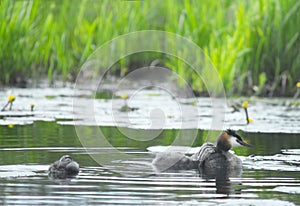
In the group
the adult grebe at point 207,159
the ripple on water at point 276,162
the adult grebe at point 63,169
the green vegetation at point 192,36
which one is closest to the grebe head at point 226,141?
the adult grebe at point 207,159

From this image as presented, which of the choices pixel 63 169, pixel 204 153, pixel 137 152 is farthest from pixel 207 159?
pixel 63 169

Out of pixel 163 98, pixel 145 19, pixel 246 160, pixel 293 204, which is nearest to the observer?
pixel 293 204

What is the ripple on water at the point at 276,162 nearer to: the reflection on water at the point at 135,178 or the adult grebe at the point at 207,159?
the reflection on water at the point at 135,178

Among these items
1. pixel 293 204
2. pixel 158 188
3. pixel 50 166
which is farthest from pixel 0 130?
pixel 293 204

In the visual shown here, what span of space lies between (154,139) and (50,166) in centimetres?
271

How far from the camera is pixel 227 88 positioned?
1262 cm

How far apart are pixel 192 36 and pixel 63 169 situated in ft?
25.0

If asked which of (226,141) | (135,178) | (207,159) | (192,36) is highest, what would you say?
(192,36)

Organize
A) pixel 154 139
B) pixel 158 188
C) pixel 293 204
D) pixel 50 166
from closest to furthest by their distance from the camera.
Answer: pixel 293 204 → pixel 158 188 → pixel 50 166 → pixel 154 139

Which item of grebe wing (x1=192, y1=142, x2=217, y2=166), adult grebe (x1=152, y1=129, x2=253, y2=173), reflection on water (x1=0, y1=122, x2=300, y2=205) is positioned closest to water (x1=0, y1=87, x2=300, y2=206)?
reflection on water (x1=0, y1=122, x2=300, y2=205)

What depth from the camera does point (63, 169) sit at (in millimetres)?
6406

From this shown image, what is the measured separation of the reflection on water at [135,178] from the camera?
5484mm

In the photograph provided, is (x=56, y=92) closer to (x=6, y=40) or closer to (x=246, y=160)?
(x=6, y=40)

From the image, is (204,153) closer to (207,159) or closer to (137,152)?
(207,159)
